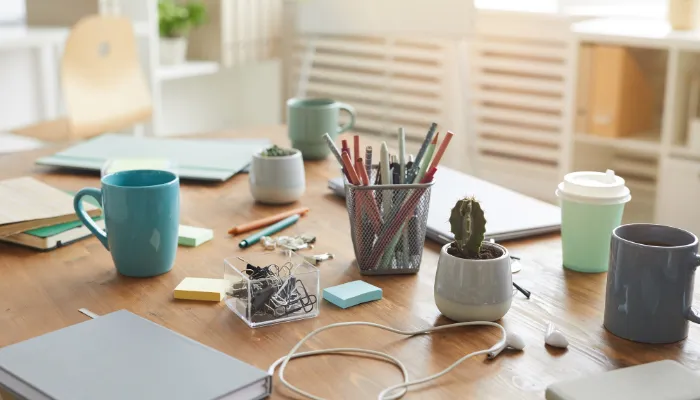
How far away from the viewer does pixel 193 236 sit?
1.21 m

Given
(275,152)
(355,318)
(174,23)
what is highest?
(174,23)

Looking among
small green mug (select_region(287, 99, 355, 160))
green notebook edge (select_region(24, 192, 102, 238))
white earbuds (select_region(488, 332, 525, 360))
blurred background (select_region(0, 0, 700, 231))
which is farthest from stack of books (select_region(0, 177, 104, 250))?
blurred background (select_region(0, 0, 700, 231))

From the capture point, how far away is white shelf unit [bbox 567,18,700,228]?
255 centimetres

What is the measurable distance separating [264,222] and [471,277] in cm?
44

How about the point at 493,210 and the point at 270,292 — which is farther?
the point at 493,210

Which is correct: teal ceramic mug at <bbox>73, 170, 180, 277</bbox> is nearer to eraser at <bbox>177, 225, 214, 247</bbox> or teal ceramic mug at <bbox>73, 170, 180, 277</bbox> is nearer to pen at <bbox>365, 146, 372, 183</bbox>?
eraser at <bbox>177, 225, 214, 247</bbox>

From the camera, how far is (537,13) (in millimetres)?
3090

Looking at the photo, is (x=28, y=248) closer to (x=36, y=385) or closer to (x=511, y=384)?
(x=36, y=385)

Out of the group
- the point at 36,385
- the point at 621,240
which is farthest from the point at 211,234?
the point at 621,240

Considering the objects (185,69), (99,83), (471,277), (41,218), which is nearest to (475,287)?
(471,277)

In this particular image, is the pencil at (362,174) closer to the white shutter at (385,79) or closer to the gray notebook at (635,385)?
the gray notebook at (635,385)

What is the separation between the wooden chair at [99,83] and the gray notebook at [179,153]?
42.1 inches

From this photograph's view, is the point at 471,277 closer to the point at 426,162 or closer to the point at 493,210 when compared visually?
the point at 426,162

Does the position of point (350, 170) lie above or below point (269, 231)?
above
